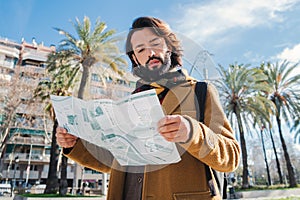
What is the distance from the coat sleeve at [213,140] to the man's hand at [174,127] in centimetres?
3

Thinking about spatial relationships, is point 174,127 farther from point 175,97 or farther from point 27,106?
point 27,106

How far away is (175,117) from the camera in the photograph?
83 cm

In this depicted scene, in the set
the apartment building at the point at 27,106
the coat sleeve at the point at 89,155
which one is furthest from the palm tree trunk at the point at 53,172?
the coat sleeve at the point at 89,155

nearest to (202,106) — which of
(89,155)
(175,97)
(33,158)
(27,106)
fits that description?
(175,97)

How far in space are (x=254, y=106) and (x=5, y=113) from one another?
612 inches

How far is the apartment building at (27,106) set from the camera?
1.48 metres

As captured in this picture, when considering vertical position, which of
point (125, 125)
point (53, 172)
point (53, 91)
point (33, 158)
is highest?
point (53, 91)

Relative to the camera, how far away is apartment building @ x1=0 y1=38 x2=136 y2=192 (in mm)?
1484

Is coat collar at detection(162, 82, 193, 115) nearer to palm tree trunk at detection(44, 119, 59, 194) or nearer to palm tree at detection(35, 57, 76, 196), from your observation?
palm tree at detection(35, 57, 76, 196)

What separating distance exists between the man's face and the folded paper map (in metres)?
0.33

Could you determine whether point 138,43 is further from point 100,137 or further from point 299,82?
point 299,82

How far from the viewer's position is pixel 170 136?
84 centimetres

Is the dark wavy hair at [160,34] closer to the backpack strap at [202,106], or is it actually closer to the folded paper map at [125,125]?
the backpack strap at [202,106]

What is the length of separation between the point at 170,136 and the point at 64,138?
2.19 feet
